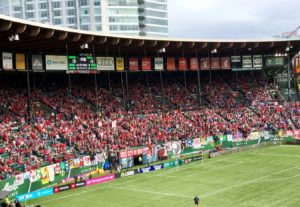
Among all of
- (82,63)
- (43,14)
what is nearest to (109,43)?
(82,63)

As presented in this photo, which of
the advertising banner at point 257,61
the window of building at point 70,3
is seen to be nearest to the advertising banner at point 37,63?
the advertising banner at point 257,61

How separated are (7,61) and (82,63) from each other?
8.62m

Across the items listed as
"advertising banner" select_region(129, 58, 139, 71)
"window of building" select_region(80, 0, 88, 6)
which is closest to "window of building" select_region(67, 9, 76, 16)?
"window of building" select_region(80, 0, 88, 6)

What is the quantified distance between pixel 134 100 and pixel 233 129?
527 inches

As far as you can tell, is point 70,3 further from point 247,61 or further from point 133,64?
point 133,64

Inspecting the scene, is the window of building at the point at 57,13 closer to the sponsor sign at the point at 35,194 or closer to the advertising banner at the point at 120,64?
the advertising banner at the point at 120,64

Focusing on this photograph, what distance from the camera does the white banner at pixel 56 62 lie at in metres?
47.9

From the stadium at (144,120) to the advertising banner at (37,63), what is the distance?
0.41ft

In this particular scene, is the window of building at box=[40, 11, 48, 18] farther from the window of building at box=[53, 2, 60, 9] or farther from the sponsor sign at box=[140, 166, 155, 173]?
the sponsor sign at box=[140, 166, 155, 173]

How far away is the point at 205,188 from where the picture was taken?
111 feet

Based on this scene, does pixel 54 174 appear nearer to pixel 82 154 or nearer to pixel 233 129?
pixel 82 154

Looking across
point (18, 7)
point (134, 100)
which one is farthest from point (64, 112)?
point (18, 7)

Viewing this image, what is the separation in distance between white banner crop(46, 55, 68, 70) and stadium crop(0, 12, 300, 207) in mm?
111

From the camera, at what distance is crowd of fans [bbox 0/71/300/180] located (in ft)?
132
